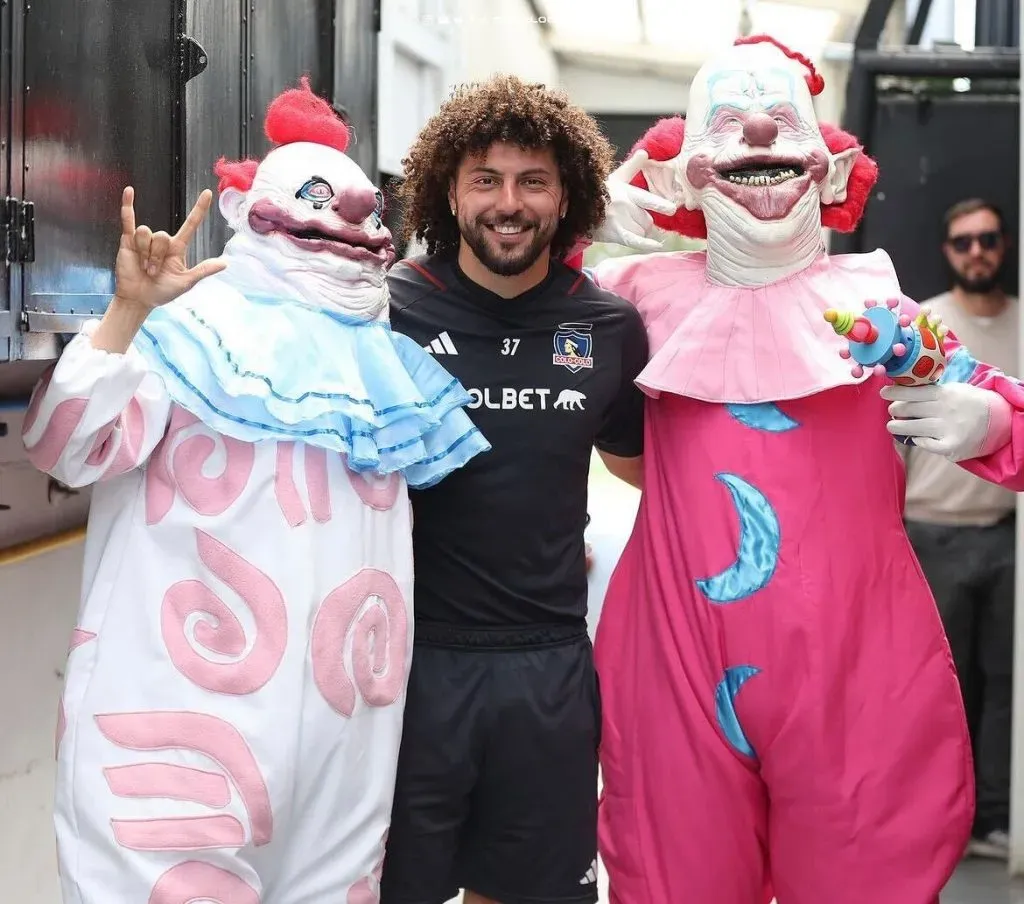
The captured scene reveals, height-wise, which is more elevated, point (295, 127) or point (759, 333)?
point (295, 127)

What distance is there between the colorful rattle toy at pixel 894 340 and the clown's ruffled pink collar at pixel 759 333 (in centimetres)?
15

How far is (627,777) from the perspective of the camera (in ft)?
6.75

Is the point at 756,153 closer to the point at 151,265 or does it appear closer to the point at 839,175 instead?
the point at 839,175

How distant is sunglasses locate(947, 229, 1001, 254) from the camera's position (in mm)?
3418

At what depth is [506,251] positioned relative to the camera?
6.63 feet

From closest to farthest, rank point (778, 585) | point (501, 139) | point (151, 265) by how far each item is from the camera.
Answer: point (151, 265)
point (778, 585)
point (501, 139)

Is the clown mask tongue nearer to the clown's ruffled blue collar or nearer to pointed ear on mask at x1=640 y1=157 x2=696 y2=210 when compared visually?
pointed ear on mask at x1=640 y1=157 x2=696 y2=210

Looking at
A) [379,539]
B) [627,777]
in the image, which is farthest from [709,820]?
[379,539]

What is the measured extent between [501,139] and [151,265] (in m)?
0.69

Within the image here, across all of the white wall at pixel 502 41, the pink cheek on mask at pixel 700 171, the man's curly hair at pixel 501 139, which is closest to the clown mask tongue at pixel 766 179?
the pink cheek on mask at pixel 700 171

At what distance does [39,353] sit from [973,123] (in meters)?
2.89

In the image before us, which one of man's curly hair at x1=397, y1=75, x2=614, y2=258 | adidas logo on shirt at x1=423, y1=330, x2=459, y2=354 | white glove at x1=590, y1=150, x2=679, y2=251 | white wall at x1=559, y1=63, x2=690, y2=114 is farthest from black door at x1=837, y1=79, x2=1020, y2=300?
adidas logo on shirt at x1=423, y1=330, x2=459, y2=354

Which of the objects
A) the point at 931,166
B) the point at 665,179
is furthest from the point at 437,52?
the point at 665,179

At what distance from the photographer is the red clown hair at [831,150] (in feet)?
7.21
